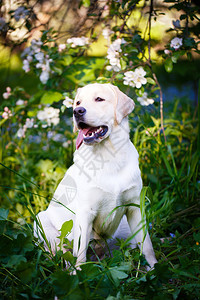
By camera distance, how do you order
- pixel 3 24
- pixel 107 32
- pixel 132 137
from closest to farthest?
1. pixel 107 32
2. pixel 3 24
3. pixel 132 137

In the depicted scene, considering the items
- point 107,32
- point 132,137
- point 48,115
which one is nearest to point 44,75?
point 48,115

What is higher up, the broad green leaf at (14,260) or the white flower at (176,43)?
the white flower at (176,43)

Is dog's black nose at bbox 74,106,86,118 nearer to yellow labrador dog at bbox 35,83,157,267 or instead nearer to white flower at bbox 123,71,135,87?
yellow labrador dog at bbox 35,83,157,267

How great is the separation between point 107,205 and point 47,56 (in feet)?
5.70

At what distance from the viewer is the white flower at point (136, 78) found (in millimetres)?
2600

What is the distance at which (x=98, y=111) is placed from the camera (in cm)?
185

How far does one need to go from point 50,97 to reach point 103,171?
5.05 feet

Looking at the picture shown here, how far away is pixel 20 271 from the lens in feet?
4.95

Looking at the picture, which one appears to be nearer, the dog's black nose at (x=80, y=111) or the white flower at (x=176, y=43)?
the dog's black nose at (x=80, y=111)

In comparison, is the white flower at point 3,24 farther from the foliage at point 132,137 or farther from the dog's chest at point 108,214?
the dog's chest at point 108,214

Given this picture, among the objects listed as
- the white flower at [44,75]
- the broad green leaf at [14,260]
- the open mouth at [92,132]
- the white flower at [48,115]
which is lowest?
the white flower at [48,115]

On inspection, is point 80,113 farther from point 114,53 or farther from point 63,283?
point 114,53

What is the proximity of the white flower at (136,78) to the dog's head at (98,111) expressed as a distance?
66 cm

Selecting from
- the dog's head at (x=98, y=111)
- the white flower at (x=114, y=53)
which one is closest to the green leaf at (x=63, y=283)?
the dog's head at (x=98, y=111)
